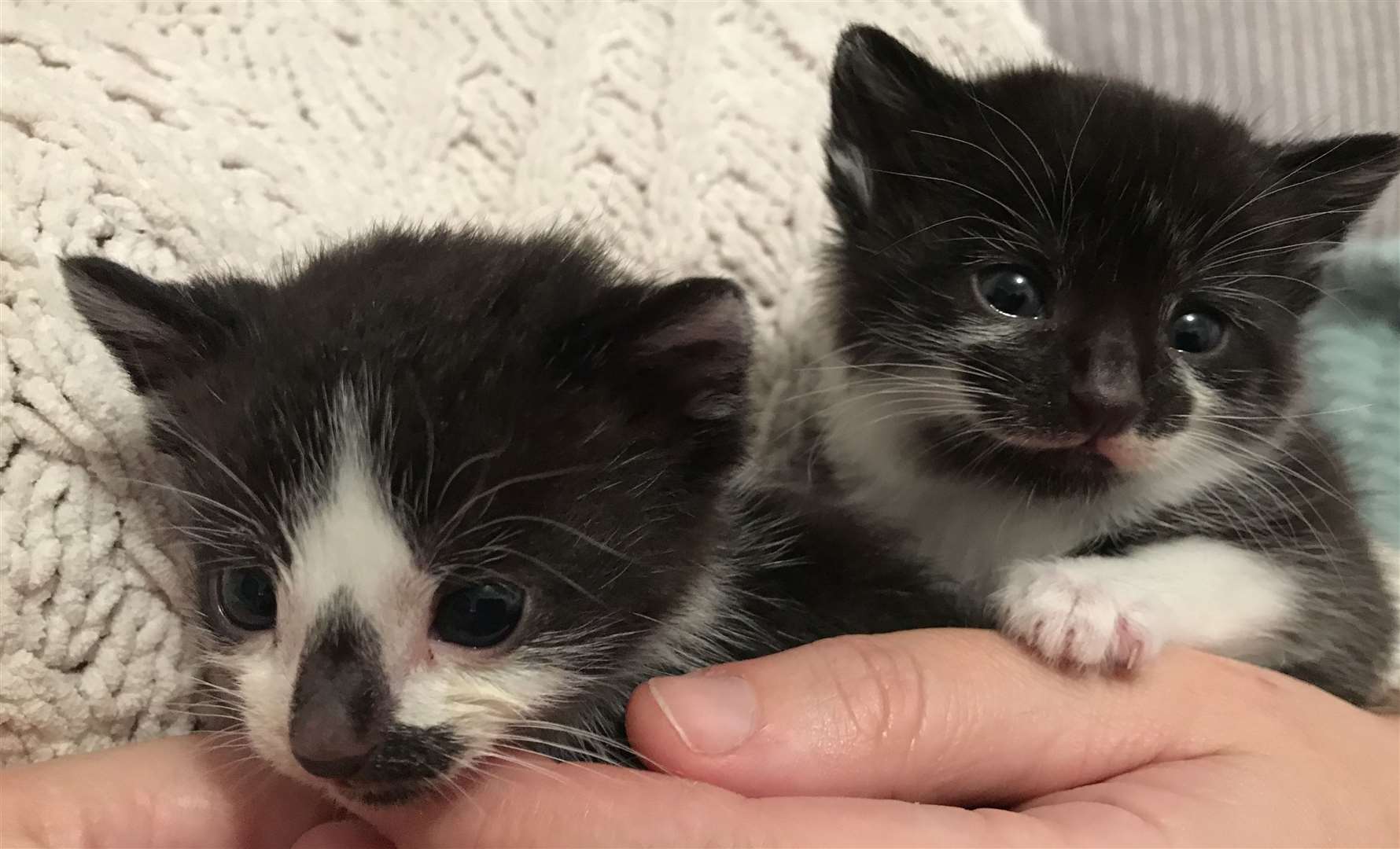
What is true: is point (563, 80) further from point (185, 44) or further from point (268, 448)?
point (268, 448)

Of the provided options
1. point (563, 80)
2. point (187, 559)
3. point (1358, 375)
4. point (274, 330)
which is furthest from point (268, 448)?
point (1358, 375)

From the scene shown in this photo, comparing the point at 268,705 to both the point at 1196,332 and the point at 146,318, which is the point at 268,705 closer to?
the point at 146,318

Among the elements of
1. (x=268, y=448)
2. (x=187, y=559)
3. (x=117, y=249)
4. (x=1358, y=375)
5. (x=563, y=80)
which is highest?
(x=563, y=80)

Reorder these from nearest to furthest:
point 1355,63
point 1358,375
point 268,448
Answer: point 268,448 → point 1358,375 → point 1355,63

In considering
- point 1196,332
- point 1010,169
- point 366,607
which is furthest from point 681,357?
point 1196,332

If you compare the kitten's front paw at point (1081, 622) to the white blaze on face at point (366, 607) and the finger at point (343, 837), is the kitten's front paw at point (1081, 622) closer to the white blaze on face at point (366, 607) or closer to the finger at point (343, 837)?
the white blaze on face at point (366, 607)

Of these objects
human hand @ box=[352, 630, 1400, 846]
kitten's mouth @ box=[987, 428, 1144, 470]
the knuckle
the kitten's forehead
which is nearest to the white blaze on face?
the kitten's forehead

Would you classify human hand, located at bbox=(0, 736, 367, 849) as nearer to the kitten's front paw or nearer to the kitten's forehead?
the kitten's forehead
